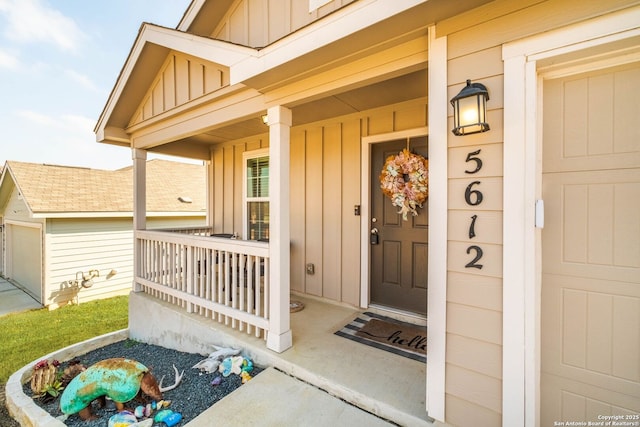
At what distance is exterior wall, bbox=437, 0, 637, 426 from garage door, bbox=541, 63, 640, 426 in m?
0.28

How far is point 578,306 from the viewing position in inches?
56.6

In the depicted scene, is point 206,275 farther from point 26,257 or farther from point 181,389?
point 26,257

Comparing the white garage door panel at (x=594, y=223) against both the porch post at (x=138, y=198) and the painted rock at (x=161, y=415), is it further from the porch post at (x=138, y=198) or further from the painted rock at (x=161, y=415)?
the porch post at (x=138, y=198)

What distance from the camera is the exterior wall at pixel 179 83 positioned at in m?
2.96

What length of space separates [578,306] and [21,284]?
38.3 feet

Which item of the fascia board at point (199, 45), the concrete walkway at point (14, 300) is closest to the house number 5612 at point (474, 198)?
the fascia board at point (199, 45)

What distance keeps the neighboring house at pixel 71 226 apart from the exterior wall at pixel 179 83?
4463mm

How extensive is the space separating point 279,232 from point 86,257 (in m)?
7.18

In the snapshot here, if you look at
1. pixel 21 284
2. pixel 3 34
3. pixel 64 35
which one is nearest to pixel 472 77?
pixel 21 284

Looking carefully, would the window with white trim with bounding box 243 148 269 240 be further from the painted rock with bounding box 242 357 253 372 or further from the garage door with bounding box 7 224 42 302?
the garage door with bounding box 7 224 42 302

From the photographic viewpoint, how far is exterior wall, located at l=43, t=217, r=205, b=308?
6457 mm

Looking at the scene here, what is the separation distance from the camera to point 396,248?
3.27 meters

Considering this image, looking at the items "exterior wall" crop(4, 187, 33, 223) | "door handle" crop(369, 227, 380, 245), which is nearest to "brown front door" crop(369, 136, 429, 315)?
"door handle" crop(369, 227, 380, 245)

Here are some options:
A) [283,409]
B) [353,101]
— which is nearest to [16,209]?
[353,101]
